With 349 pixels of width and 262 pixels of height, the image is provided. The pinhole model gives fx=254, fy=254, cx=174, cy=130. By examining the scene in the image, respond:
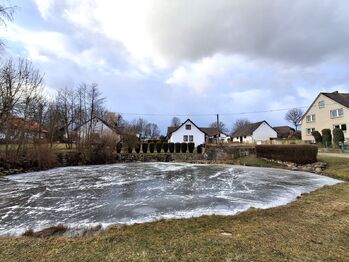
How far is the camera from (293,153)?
20281 mm

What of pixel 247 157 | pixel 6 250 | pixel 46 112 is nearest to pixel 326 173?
pixel 247 157

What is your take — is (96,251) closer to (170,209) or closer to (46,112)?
(170,209)

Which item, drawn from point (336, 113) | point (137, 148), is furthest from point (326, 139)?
point (137, 148)

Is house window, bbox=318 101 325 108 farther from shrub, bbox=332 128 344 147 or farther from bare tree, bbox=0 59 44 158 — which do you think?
bare tree, bbox=0 59 44 158

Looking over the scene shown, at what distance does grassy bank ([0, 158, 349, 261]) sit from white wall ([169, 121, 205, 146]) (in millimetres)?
36955

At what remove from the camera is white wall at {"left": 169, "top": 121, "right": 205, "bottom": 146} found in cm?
4334

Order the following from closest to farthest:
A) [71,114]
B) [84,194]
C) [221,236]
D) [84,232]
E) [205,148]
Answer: [221,236] → [84,232] → [84,194] → [205,148] → [71,114]

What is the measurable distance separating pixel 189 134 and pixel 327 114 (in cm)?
2063

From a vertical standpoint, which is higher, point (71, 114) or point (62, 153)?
point (71, 114)

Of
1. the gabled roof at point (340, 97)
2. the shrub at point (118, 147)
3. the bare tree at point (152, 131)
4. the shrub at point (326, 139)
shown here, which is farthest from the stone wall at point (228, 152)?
the bare tree at point (152, 131)

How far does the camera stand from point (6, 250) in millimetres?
4434

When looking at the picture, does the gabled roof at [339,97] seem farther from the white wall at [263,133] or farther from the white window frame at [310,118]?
the white wall at [263,133]

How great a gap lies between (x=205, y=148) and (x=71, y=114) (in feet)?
61.2

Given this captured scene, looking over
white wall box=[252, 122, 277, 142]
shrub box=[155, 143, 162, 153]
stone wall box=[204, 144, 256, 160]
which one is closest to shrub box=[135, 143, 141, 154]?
shrub box=[155, 143, 162, 153]
